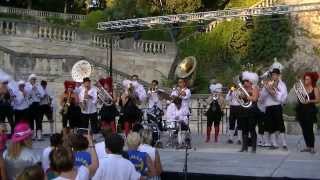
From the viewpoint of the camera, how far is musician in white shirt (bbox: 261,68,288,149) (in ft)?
49.8

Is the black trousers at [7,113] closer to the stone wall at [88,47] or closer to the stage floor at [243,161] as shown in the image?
the stage floor at [243,161]

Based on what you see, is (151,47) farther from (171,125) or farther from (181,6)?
(171,125)

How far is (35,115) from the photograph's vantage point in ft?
59.8

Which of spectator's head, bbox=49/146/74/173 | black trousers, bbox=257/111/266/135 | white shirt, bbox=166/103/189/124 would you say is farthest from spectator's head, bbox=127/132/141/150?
white shirt, bbox=166/103/189/124

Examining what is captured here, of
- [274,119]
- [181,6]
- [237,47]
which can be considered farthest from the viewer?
[181,6]

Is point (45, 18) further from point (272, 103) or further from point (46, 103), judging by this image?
point (272, 103)

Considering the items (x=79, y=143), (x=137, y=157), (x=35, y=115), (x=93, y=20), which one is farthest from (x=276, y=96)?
(x=93, y=20)

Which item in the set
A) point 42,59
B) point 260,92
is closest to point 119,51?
point 42,59

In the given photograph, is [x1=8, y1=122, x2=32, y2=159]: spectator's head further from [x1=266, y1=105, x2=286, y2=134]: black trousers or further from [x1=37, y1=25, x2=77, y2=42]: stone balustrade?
[x1=37, y1=25, x2=77, y2=42]: stone balustrade

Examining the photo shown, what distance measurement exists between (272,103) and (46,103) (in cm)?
627

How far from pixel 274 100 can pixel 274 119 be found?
0.43 m

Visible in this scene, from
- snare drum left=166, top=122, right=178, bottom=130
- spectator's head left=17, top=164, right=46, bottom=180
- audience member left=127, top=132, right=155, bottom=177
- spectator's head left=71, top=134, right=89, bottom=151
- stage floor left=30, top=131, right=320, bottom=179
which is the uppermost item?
spectator's head left=17, top=164, right=46, bottom=180

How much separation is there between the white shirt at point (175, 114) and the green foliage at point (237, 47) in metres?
15.8

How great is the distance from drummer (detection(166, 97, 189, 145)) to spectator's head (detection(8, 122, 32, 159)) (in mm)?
8252
